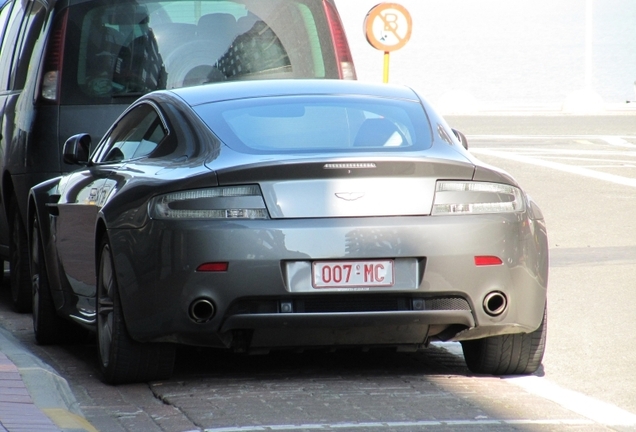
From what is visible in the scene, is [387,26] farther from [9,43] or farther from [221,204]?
[221,204]

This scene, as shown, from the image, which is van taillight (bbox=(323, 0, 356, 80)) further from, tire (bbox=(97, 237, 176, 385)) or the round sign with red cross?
the round sign with red cross

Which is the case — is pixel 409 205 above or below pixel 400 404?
above

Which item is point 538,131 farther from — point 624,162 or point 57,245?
point 57,245

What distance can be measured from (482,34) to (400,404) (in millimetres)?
109332

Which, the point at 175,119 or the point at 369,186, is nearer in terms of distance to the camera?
the point at 369,186

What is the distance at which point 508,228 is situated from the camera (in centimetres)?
591

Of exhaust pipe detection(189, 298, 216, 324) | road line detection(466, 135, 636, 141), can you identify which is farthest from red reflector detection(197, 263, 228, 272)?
road line detection(466, 135, 636, 141)

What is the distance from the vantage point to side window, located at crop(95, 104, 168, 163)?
22.1 ft

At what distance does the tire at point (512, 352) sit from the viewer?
6312 mm

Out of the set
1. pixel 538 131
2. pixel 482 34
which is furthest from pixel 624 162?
pixel 482 34

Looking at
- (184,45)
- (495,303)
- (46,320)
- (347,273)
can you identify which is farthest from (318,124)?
(184,45)

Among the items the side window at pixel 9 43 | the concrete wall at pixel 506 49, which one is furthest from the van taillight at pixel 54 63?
the concrete wall at pixel 506 49

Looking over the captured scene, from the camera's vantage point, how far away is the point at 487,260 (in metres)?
5.87

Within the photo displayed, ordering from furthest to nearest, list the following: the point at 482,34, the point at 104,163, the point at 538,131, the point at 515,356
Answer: the point at 482,34
the point at 538,131
the point at 104,163
the point at 515,356
